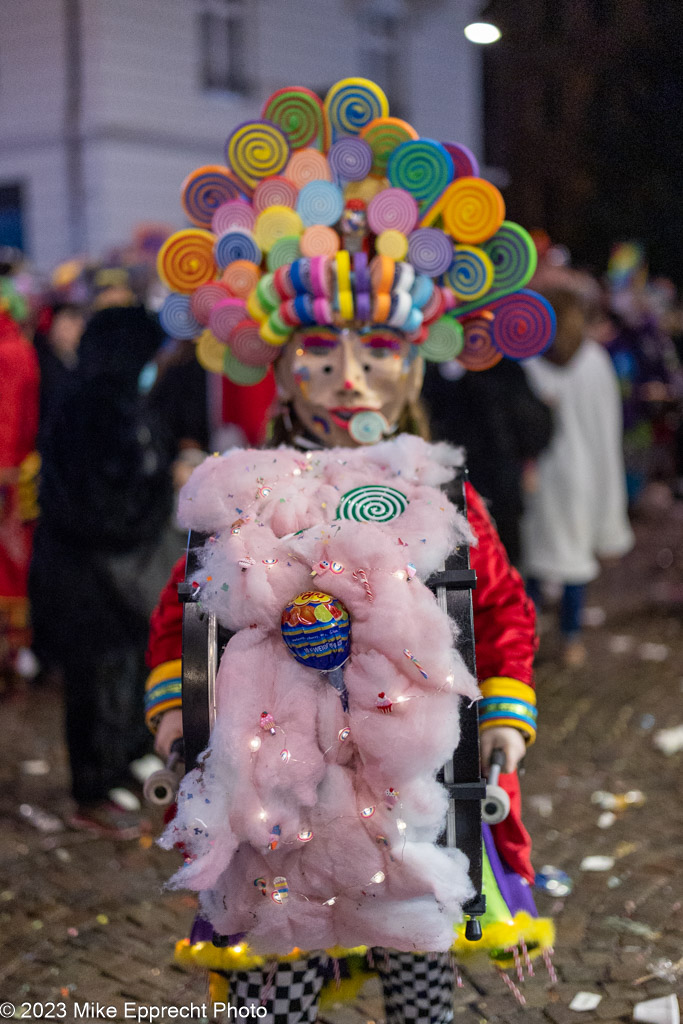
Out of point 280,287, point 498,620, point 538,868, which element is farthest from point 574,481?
point 498,620

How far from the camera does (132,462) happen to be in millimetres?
3381

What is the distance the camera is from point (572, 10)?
321 cm

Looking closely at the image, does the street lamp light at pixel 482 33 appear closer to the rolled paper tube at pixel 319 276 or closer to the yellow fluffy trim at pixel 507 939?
the rolled paper tube at pixel 319 276

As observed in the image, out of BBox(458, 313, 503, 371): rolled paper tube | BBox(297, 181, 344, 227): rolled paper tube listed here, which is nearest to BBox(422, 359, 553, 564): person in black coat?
BBox(458, 313, 503, 371): rolled paper tube

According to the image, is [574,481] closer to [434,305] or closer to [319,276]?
[434,305]

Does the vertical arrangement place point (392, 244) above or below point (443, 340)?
above

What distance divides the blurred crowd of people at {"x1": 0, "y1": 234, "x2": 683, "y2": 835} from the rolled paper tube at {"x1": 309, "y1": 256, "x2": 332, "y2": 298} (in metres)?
1.40

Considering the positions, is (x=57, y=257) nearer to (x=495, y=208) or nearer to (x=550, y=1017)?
(x=495, y=208)

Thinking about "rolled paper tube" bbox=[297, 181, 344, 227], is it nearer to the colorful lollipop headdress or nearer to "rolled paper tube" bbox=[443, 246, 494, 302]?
the colorful lollipop headdress

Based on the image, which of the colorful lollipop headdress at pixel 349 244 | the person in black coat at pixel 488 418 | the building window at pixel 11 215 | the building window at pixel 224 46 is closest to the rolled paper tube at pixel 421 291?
the colorful lollipop headdress at pixel 349 244

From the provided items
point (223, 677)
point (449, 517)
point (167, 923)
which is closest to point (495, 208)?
point (449, 517)

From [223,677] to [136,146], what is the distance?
3750 millimetres

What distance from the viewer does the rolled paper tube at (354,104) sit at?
7.41 ft

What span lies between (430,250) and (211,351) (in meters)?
0.59
